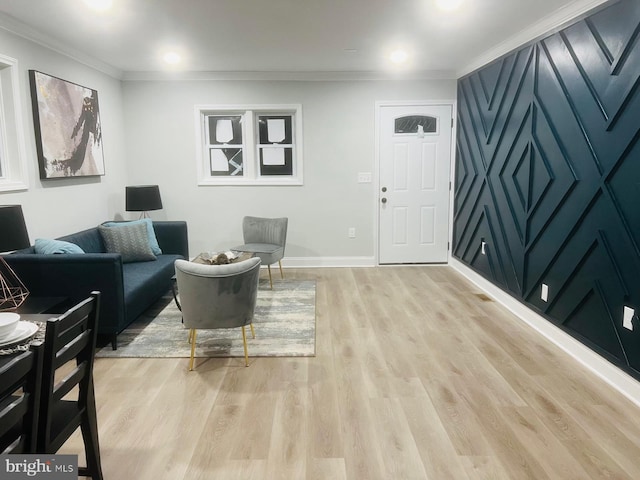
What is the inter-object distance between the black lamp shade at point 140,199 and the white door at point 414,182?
2.78 metres

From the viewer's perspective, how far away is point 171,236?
476cm

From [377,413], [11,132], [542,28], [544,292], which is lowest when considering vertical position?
[377,413]

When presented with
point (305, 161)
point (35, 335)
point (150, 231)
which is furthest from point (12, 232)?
point (305, 161)

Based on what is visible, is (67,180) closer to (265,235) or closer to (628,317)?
(265,235)

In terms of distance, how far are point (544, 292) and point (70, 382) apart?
3.27 meters

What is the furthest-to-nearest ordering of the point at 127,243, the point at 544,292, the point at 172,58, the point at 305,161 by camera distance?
the point at 305,161
the point at 172,58
the point at 127,243
the point at 544,292

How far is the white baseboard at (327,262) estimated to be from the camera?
5758 mm

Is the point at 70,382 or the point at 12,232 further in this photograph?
the point at 12,232

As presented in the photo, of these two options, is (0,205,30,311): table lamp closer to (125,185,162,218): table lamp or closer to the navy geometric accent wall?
(125,185,162,218): table lamp

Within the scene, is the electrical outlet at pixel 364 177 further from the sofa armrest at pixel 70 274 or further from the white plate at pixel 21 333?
the white plate at pixel 21 333

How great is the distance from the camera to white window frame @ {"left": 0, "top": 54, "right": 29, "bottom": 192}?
3271 mm

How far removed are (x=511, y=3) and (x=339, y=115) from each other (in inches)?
106

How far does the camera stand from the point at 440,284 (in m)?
4.93

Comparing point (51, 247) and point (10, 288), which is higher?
point (51, 247)
